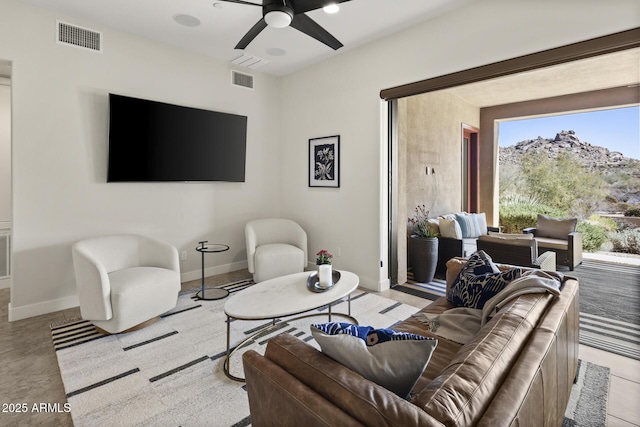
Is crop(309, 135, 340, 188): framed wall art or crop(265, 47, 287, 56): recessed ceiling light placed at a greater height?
crop(265, 47, 287, 56): recessed ceiling light

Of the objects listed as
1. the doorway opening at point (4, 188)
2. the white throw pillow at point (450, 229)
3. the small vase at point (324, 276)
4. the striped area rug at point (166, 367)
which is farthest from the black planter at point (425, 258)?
the doorway opening at point (4, 188)

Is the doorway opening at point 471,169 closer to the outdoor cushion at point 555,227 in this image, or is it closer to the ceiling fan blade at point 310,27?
the outdoor cushion at point 555,227

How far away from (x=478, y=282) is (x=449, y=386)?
138 cm

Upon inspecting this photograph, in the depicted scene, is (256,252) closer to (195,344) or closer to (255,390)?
(195,344)

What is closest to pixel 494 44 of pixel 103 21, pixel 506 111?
pixel 103 21

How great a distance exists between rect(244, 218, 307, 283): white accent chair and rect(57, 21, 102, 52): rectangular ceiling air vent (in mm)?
2616

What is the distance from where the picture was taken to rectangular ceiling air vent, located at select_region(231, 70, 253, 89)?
4.76 meters

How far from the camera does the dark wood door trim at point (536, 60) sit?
2363 millimetres

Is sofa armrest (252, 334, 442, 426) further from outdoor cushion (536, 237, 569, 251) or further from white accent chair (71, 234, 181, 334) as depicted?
Answer: outdoor cushion (536, 237, 569, 251)

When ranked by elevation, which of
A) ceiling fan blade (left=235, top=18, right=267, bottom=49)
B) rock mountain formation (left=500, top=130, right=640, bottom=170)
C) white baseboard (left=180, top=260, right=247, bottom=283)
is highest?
ceiling fan blade (left=235, top=18, right=267, bottom=49)

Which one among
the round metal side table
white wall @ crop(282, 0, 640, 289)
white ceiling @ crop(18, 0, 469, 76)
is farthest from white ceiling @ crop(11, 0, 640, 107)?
the round metal side table

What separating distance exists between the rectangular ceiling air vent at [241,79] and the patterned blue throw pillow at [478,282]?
4.00 metres

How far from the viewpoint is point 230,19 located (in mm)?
3436

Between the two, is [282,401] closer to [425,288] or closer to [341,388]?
[341,388]
